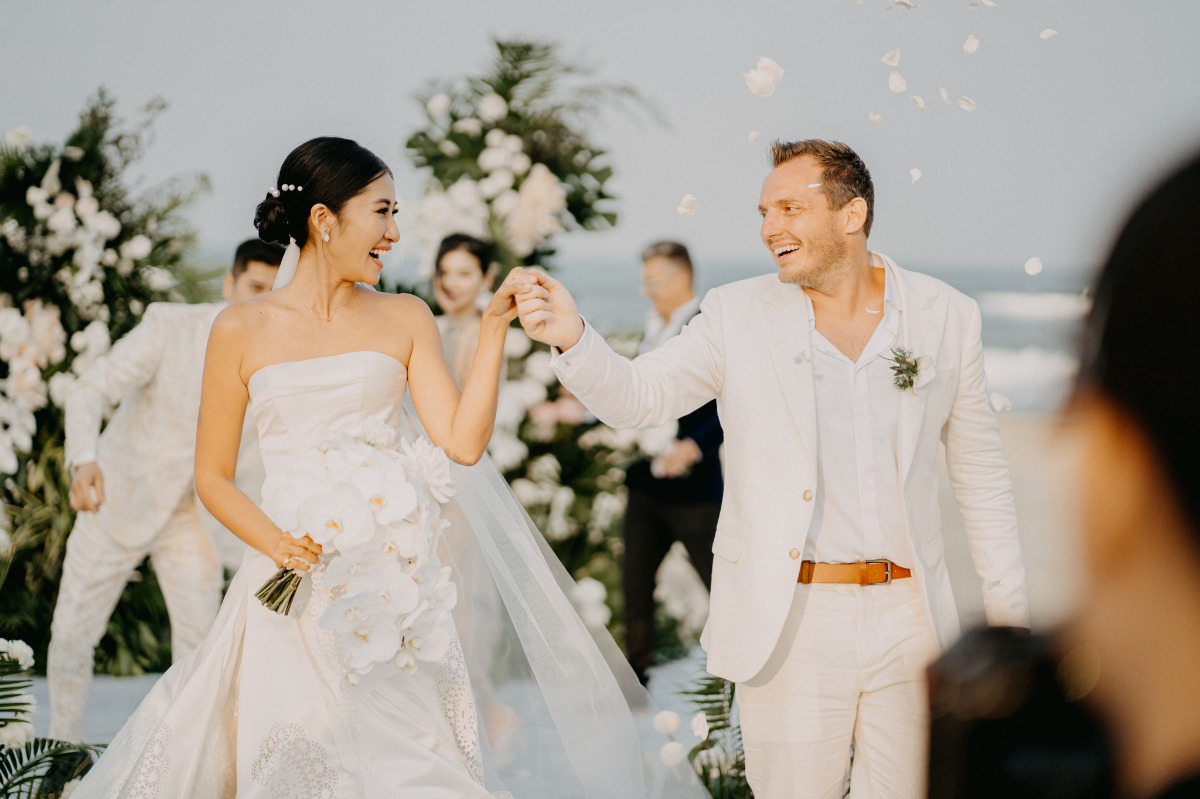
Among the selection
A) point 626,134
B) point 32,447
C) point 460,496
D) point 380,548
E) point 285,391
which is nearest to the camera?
point 380,548

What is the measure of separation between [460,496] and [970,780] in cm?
300

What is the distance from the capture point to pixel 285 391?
3371 millimetres

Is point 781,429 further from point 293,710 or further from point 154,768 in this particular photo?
point 154,768

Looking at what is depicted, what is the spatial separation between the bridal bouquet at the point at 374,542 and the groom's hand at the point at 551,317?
0.40m

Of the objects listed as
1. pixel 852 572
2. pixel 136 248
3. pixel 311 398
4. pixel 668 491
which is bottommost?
pixel 668 491

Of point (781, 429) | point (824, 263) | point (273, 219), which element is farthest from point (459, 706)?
point (824, 263)

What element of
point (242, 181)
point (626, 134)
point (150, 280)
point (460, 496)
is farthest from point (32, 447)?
point (460, 496)

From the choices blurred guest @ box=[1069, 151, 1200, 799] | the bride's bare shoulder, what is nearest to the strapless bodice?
the bride's bare shoulder

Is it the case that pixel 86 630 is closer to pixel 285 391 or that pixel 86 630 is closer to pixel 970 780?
pixel 285 391

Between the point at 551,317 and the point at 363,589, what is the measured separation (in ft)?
2.72

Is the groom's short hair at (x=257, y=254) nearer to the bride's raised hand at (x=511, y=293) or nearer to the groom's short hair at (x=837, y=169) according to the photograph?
the bride's raised hand at (x=511, y=293)

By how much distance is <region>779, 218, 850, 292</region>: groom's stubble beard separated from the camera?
3.53 meters

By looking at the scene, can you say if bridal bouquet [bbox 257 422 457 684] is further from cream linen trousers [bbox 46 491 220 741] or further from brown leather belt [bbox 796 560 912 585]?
cream linen trousers [bbox 46 491 220 741]

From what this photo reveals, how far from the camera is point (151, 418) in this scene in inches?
215
